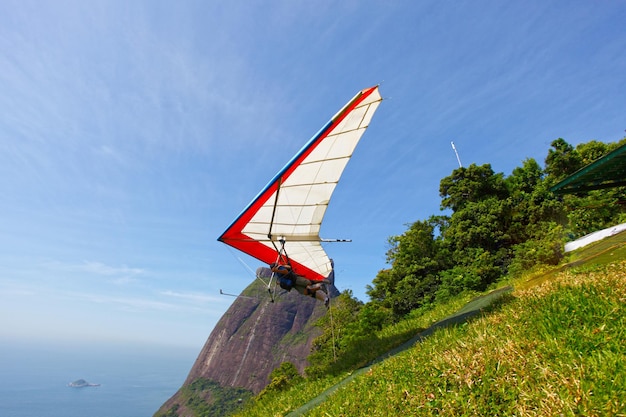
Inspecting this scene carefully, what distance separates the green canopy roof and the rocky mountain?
15795cm

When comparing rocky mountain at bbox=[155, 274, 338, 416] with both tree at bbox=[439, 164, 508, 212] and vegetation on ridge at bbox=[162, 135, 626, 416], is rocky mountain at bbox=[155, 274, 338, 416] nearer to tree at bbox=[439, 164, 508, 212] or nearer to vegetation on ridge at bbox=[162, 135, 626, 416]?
tree at bbox=[439, 164, 508, 212]

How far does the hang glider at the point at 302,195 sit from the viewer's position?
10.6 metres

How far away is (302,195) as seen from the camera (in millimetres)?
11852

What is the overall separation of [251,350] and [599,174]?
19315 centimetres

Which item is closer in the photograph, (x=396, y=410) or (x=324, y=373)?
(x=396, y=410)

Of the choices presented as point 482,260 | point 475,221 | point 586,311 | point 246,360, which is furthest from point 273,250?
point 246,360

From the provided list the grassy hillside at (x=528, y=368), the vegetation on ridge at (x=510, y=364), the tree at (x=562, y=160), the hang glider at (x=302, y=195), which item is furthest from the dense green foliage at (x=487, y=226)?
the grassy hillside at (x=528, y=368)

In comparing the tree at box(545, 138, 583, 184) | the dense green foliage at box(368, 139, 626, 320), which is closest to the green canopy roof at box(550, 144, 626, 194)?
the dense green foliage at box(368, 139, 626, 320)

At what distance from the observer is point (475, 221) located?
33.5m

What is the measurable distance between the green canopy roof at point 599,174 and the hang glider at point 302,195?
593cm

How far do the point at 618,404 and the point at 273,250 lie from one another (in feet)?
38.4

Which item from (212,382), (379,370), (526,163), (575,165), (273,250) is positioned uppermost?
(526,163)

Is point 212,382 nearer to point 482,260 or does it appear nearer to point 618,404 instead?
point 482,260

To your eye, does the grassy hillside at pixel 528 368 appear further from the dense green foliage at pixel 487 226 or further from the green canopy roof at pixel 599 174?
the dense green foliage at pixel 487 226
